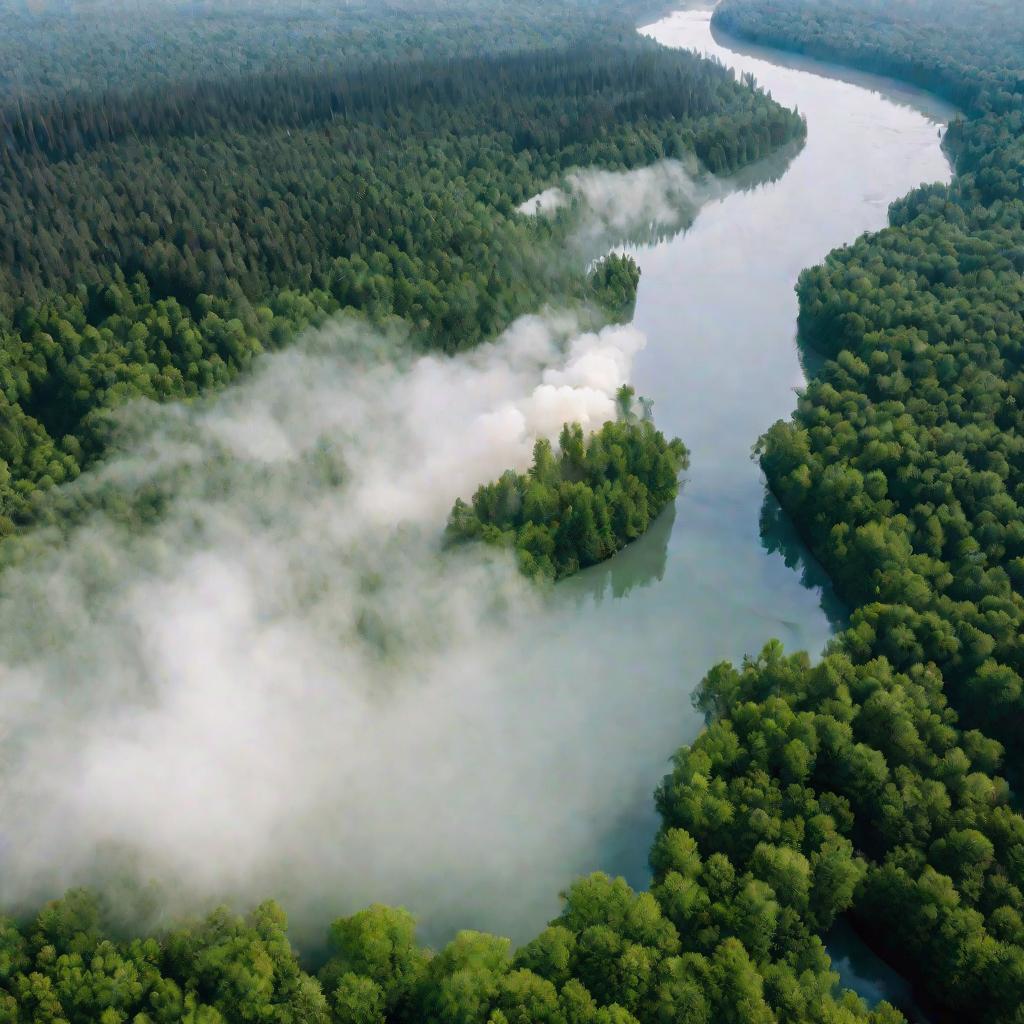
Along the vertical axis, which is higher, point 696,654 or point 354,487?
point 354,487

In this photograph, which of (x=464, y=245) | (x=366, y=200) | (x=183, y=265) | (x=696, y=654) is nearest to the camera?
(x=696, y=654)

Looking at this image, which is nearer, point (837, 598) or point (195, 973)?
point (195, 973)

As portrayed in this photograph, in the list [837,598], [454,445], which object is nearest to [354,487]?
[454,445]

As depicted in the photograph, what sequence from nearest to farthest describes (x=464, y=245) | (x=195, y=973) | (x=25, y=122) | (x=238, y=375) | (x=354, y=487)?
(x=195, y=973)
(x=354, y=487)
(x=238, y=375)
(x=464, y=245)
(x=25, y=122)

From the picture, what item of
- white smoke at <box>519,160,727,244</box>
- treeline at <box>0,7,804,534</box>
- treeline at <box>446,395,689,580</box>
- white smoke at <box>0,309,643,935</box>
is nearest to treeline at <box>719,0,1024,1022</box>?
treeline at <box>446,395,689,580</box>

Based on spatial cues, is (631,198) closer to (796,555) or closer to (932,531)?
(796,555)

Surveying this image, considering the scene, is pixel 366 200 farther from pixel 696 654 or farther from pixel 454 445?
pixel 696 654

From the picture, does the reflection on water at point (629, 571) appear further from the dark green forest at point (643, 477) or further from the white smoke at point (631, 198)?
the white smoke at point (631, 198)
